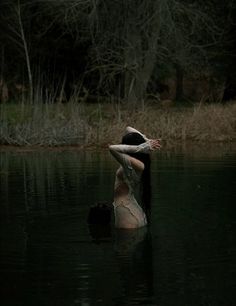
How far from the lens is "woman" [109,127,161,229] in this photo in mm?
12156

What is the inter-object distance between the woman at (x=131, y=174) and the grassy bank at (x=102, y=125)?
1768 centimetres

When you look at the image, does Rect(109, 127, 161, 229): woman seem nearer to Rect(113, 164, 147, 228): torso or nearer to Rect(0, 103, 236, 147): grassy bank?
Rect(113, 164, 147, 228): torso

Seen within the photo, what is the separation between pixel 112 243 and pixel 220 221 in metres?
2.21

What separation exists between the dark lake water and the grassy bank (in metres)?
10.5

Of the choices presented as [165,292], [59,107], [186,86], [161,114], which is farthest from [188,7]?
[165,292]

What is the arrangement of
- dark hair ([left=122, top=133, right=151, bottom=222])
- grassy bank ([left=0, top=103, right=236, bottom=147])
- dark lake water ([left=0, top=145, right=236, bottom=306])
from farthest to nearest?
grassy bank ([left=0, top=103, right=236, bottom=147]) < dark hair ([left=122, top=133, right=151, bottom=222]) < dark lake water ([left=0, top=145, right=236, bottom=306])

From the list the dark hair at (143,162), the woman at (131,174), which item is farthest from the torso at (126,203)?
the dark hair at (143,162)

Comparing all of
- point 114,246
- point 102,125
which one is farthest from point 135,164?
point 102,125

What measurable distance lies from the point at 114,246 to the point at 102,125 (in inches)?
775

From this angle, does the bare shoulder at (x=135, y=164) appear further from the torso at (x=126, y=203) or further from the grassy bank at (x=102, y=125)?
the grassy bank at (x=102, y=125)

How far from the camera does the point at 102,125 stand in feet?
102

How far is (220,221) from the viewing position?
1331 centimetres

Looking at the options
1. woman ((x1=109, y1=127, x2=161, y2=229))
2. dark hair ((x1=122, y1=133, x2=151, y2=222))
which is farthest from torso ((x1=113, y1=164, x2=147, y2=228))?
dark hair ((x1=122, y1=133, x2=151, y2=222))

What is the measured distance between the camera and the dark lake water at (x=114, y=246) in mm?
9211
